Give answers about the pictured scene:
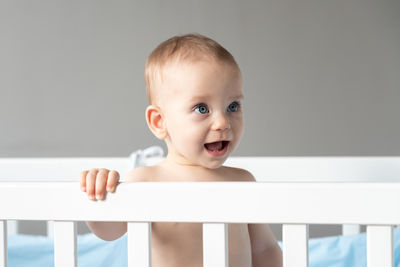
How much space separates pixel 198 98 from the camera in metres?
0.83

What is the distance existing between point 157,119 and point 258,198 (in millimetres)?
305

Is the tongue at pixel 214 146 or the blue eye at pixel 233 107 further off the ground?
the blue eye at pixel 233 107

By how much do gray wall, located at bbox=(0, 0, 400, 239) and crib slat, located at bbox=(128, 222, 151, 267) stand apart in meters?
1.40

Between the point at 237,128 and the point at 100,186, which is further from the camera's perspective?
the point at 237,128

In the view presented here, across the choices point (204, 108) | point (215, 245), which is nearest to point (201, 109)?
point (204, 108)

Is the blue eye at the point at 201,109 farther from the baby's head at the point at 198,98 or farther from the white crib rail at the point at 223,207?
the white crib rail at the point at 223,207

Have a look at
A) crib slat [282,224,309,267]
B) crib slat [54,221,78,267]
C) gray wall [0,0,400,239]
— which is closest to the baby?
→ crib slat [54,221,78,267]

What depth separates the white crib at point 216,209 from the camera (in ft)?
2.01

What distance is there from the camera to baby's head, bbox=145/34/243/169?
828 mm

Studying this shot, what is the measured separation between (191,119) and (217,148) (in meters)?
0.07

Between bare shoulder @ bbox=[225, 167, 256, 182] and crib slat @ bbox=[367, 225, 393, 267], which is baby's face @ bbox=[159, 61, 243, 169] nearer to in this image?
bare shoulder @ bbox=[225, 167, 256, 182]

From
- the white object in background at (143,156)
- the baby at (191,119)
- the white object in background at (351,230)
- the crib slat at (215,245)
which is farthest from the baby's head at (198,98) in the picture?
the white object in background at (351,230)

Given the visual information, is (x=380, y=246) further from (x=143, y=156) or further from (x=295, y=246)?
(x=143, y=156)

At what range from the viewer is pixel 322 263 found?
131 cm
